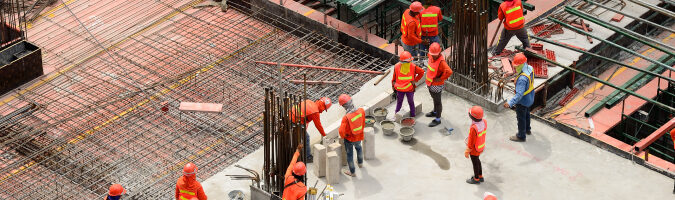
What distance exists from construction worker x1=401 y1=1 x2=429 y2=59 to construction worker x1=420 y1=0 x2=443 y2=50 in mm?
139

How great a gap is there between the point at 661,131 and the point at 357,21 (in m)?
9.96

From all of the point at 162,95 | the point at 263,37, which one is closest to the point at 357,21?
the point at 263,37

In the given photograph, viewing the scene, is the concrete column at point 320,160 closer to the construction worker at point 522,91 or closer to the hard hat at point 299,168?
the hard hat at point 299,168

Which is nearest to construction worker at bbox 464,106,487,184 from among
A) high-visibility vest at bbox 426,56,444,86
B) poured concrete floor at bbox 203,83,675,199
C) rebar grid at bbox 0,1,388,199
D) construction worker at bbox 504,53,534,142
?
poured concrete floor at bbox 203,83,675,199

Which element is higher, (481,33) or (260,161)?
(481,33)

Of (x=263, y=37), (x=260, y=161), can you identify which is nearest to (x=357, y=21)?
(x=263, y=37)

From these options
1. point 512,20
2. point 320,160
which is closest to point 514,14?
point 512,20

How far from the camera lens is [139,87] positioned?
35625mm

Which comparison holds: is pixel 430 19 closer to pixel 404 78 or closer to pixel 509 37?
pixel 509 37

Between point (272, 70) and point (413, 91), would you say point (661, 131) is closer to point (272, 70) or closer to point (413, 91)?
point (413, 91)

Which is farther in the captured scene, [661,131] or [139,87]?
[139,87]

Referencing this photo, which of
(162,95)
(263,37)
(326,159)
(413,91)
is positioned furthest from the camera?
(263,37)

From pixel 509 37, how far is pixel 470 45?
234 cm

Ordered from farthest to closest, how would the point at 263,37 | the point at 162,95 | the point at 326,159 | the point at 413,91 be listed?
1. the point at 263,37
2. the point at 162,95
3. the point at 413,91
4. the point at 326,159
